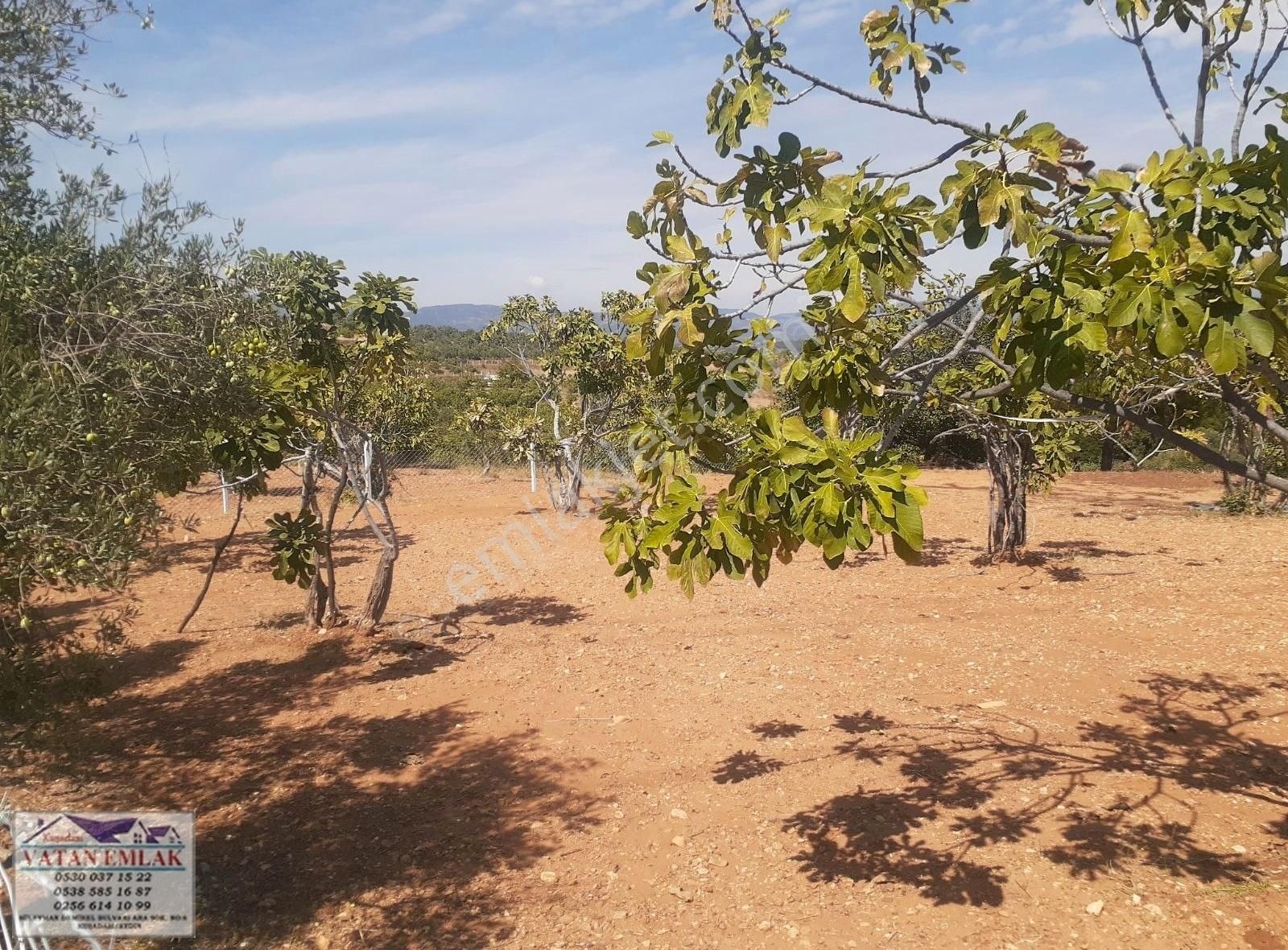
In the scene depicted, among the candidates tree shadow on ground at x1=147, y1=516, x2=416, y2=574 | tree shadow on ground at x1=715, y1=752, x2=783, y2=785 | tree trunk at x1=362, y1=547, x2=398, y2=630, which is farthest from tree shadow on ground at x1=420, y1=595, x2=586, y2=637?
tree shadow on ground at x1=715, y1=752, x2=783, y2=785

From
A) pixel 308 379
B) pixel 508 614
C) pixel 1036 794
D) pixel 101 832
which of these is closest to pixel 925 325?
pixel 1036 794

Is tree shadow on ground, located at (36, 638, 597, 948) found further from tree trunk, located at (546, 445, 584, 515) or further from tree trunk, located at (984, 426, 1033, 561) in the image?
tree trunk, located at (546, 445, 584, 515)

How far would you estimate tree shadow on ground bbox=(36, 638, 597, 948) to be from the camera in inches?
139

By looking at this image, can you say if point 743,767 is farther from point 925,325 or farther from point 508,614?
point 508,614

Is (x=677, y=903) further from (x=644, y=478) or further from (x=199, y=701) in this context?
(x=199, y=701)

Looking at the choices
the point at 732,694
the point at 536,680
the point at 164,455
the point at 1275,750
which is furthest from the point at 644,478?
the point at 1275,750

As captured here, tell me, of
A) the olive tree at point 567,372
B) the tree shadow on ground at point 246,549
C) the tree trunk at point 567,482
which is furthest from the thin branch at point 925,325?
the tree trunk at point 567,482

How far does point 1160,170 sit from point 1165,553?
9.07 m

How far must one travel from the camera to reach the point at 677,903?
11.9 feet

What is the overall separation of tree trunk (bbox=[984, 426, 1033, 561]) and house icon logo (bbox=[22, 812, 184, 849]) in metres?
8.54

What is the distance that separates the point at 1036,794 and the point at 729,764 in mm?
1727

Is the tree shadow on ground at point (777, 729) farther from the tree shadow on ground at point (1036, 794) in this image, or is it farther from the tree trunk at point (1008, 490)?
the tree trunk at point (1008, 490)

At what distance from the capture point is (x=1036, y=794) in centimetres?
434

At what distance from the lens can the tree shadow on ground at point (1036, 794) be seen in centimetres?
372
